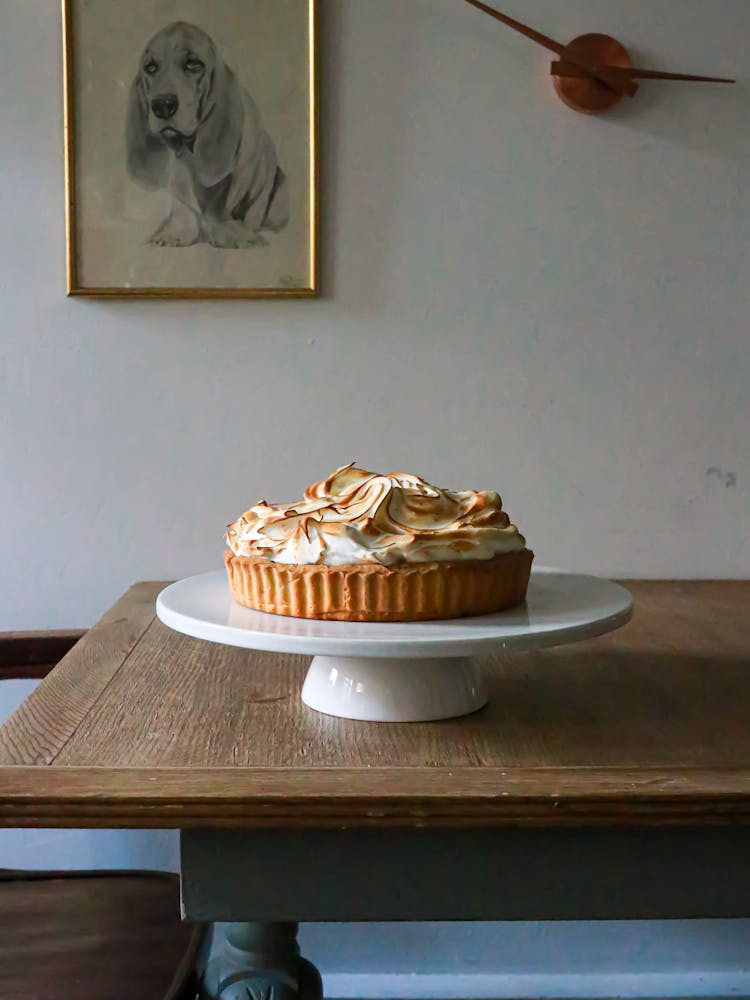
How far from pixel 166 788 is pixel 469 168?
104 centimetres

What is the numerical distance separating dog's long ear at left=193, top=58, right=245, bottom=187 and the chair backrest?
66cm

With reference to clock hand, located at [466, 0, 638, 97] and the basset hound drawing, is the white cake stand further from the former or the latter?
clock hand, located at [466, 0, 638, 97]

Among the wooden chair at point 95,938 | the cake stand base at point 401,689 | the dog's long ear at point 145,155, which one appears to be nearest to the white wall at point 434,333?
the dog's long ear at point 145,155

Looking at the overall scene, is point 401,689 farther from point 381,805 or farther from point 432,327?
point 432,327

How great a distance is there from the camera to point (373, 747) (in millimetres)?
756

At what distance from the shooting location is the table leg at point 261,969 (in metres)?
0.85

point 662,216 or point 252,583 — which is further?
point 662,216

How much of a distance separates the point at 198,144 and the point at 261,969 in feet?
3.49

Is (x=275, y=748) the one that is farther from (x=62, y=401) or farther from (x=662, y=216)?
(x=662, y=216)

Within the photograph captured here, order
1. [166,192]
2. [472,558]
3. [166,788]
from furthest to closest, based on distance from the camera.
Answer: [166,192]
[472,558]
[166,788]

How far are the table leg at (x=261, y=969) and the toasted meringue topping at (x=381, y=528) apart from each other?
1.17 feet

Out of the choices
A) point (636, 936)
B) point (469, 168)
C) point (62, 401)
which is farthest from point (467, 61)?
point (636, 936)

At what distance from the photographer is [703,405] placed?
1.46m

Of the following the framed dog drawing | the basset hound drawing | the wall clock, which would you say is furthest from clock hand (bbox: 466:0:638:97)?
the basset hound drawing
